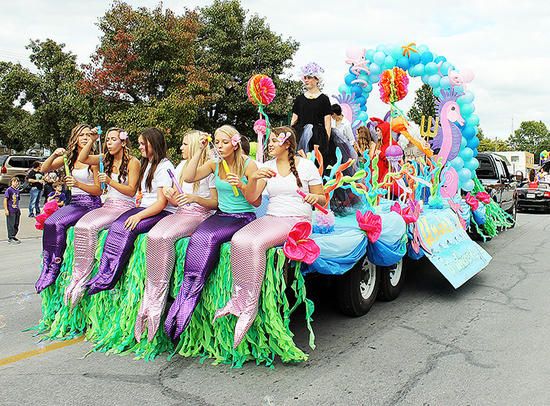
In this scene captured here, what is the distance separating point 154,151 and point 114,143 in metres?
0.44

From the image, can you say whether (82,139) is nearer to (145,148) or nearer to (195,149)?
(145,148)

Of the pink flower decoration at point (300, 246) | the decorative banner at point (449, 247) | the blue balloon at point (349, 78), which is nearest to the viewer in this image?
the pink flower decoration at point (300, 246)

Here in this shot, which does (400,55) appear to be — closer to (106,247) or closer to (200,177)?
(200,177)

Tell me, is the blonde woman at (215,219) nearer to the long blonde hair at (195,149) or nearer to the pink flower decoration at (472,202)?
the long blonde hair at (195,149)

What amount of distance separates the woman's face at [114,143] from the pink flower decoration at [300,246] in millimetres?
2139

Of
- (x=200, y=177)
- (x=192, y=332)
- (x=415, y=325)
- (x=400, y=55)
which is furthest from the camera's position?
(x=400, y=55)

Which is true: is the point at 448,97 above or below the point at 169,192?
above

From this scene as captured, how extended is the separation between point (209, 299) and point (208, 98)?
52.1 ft

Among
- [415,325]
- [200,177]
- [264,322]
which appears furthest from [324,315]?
[200,177]

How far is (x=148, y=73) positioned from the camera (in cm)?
1925

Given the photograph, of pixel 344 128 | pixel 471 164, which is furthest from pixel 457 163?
pixel 344 128

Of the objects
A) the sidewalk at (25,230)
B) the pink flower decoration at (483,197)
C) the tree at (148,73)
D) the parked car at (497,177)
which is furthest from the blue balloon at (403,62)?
the tree at (148,73)

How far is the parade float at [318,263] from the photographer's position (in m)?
3.94

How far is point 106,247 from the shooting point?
4.50 meters
